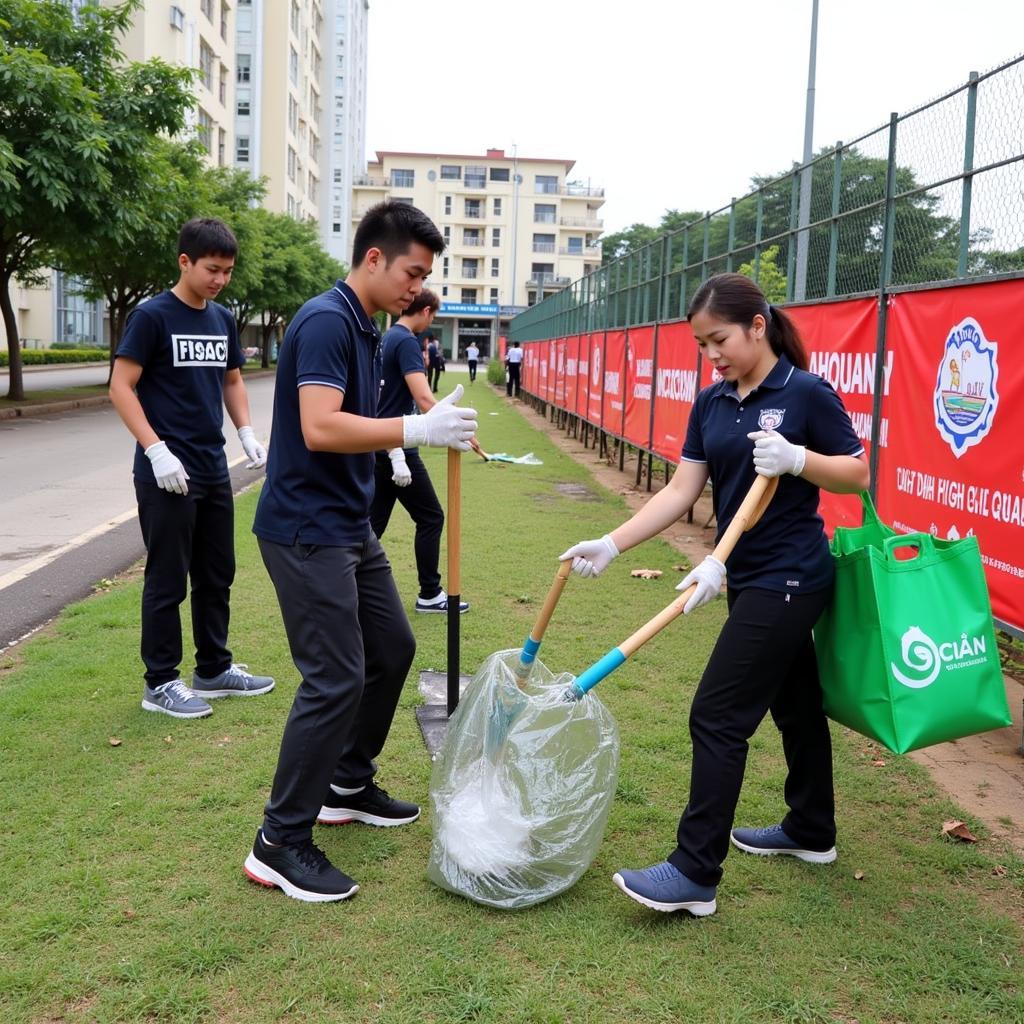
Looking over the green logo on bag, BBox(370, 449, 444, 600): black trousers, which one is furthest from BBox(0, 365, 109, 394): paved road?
the green logo on bag

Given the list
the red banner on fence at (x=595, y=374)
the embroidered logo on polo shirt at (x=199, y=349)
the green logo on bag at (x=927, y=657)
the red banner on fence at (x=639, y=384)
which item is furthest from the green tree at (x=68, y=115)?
the green logo on bag at (x=927, y=657)

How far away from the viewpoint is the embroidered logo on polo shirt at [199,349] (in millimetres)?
4402

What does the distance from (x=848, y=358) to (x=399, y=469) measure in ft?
9.23

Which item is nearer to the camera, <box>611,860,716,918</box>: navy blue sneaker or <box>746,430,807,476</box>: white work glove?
<box>746,430,807,476</box>: white work glove

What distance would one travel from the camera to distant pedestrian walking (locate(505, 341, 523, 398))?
105 ft

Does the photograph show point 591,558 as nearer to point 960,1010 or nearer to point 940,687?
point 940,687

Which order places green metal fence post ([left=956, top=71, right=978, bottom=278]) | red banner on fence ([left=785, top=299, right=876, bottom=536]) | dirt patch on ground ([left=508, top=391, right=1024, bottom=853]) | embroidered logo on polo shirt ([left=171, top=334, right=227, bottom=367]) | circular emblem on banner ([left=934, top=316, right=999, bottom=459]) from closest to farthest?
dirt patch on ground ([left=508, top=391, right=1024, bottom=853]) < embroidered logo on polo shirt ([left=171, top=334, right=227, bottom=367]) < circular emblem on banner ([left=934, top=316, right=999, bottom=459]) < green metal fence post ([left=956, top=71, right=978, bottom=278]) < red banner on fence ([left=785, top=299, right=876, bottom=536])

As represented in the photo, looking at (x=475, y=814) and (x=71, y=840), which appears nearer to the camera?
(x=475, y=814)

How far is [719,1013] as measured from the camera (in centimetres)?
251

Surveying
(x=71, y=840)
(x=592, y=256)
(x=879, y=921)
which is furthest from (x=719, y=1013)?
(x=592, y=256)

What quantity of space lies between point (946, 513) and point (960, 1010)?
120 inches

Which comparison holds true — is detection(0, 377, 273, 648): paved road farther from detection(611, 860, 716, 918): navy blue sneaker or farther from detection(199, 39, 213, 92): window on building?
detection(199, 39, 213, 92): window on building

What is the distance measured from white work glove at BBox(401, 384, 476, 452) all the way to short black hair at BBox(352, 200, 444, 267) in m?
0.45

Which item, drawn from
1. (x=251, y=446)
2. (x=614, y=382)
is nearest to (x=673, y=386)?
(x=614, y=382)
